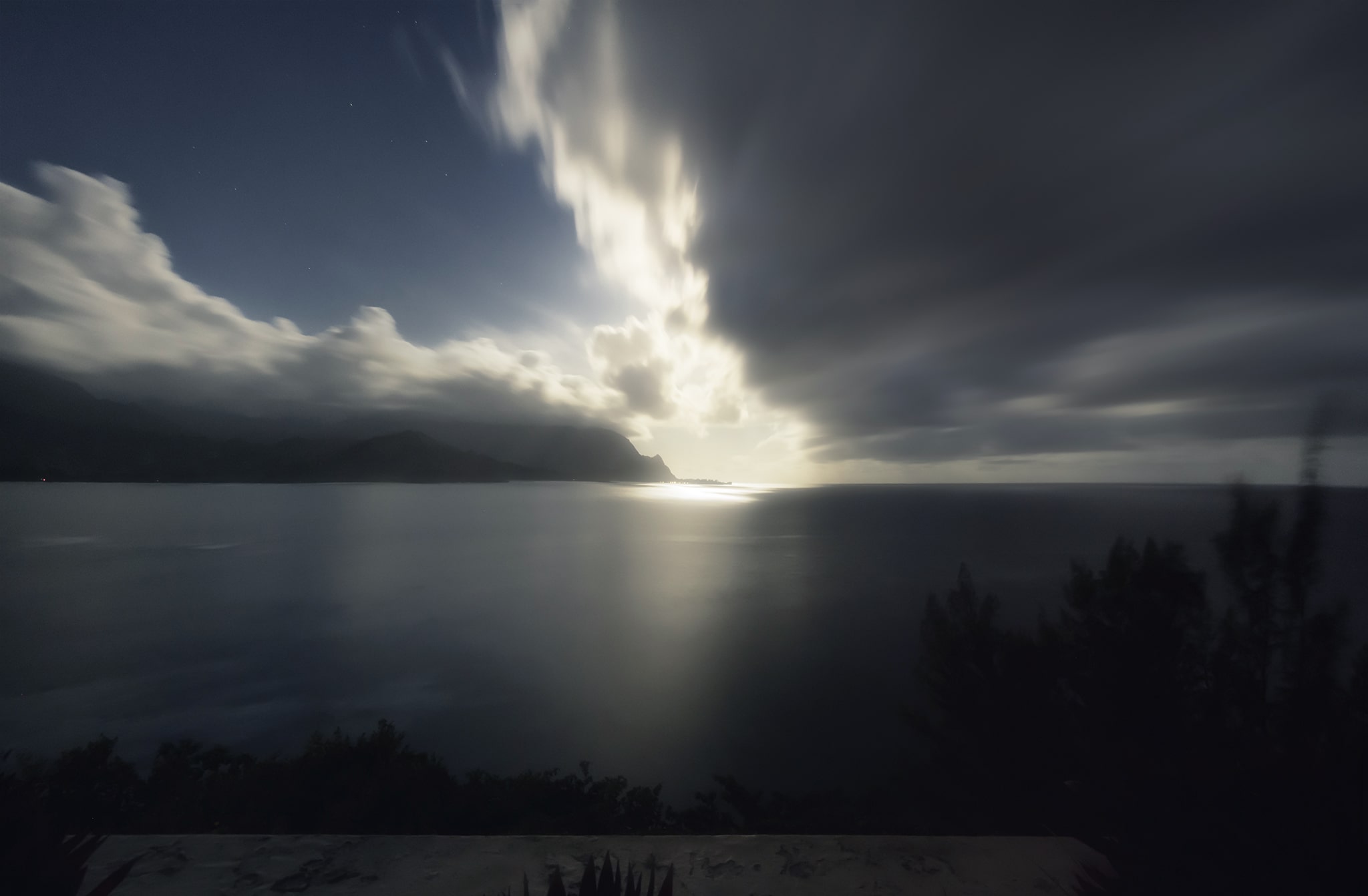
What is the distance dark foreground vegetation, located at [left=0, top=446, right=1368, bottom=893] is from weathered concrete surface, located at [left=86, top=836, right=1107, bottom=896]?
0.70 meters

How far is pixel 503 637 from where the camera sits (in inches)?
843

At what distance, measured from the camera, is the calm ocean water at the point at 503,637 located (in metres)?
13.6

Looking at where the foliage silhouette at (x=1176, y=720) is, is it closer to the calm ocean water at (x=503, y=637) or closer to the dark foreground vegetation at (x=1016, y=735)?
the dark foreground vegetation at (x=1016, y=735)

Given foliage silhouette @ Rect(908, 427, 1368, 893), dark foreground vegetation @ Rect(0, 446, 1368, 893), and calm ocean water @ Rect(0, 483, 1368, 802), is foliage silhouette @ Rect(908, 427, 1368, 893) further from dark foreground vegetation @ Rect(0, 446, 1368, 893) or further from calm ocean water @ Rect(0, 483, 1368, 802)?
calm ocean water @ Rect(0, 483, 1368, 802)

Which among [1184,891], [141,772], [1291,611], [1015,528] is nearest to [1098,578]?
[1291,611]

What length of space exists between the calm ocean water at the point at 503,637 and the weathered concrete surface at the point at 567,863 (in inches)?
312

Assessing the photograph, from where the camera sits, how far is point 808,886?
2.46 m

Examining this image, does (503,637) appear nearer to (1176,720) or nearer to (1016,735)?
(1016,735)

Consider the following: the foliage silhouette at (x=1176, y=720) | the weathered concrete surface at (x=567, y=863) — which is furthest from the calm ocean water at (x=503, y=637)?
the weathered concrete surface at (x=567, y=863)

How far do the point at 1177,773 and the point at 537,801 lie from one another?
665cm

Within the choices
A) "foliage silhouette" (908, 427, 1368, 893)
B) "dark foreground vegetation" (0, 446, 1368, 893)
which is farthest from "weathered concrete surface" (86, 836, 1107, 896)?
"dark foreground vegetation" (0, 446, 1368, 893)

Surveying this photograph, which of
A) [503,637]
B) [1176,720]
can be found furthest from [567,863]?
[503,637]

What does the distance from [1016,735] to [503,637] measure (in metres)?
20.2

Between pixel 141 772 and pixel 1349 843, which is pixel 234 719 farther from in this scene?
pixel 1349 843
